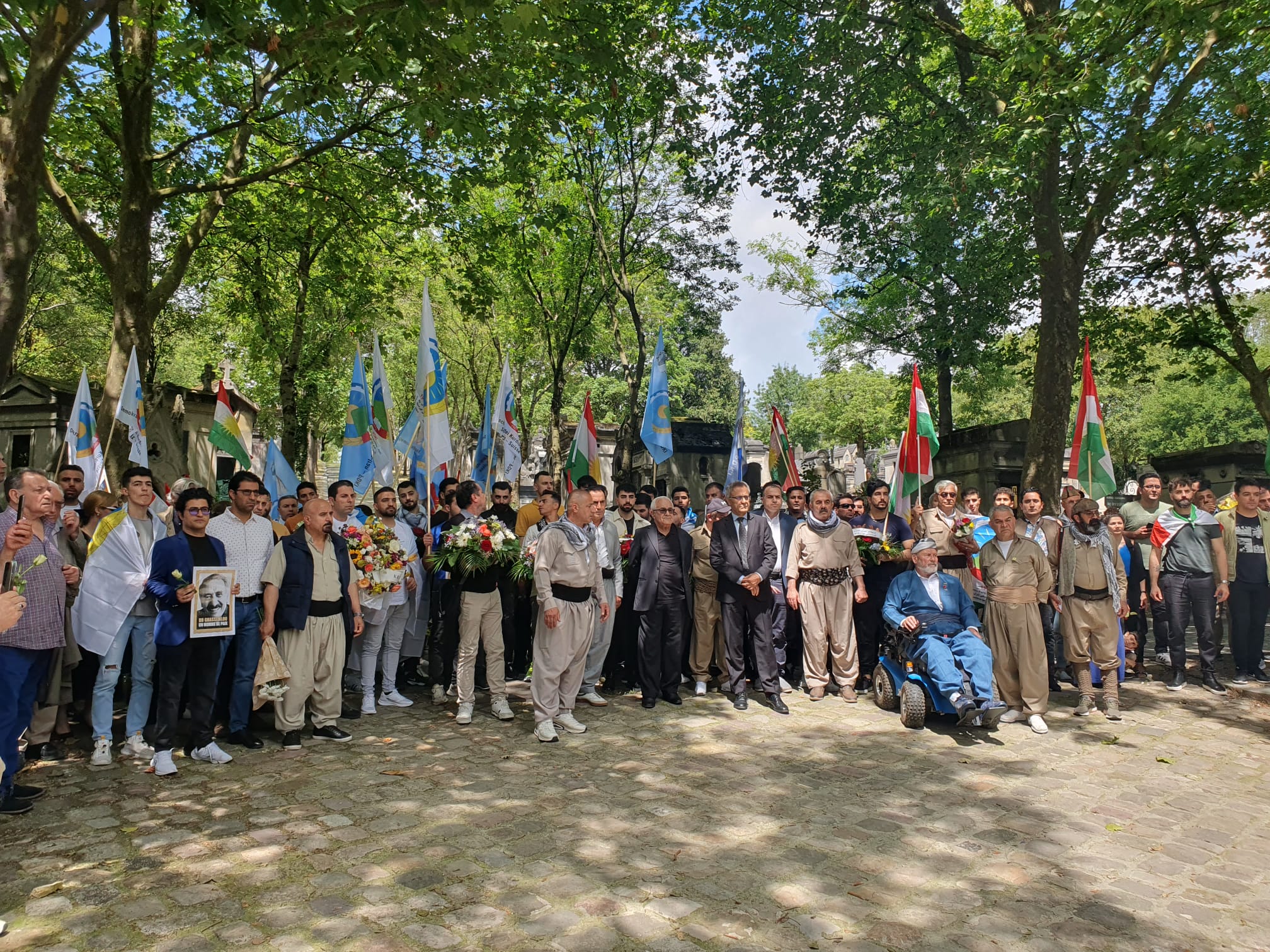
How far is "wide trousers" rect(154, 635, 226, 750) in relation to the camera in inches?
229

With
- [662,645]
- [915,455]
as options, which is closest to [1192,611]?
[915,455]

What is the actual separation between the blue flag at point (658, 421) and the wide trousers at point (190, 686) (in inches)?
236

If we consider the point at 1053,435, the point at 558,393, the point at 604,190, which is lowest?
the point at 1053,435

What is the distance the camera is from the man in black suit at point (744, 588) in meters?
8.16

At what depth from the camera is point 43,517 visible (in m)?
5.18

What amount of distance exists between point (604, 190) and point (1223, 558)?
54.4 feet

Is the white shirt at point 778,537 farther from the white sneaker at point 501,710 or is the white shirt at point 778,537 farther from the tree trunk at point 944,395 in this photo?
the tree trunk at point 944,395

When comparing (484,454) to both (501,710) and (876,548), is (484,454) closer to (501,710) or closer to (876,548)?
(501,710)

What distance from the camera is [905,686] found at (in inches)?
292

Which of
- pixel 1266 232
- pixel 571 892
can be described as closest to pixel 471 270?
pixel 571 892

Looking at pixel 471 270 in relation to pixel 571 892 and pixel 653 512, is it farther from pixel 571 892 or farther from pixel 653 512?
pixel 571 892

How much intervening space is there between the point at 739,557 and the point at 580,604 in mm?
1831

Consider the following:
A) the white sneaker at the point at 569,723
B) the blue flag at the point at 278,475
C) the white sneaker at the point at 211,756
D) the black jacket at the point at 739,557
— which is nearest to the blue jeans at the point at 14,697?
the white sneaker at the point at 211,756

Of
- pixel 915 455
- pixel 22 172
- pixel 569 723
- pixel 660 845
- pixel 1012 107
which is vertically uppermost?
pixel 1012 107
